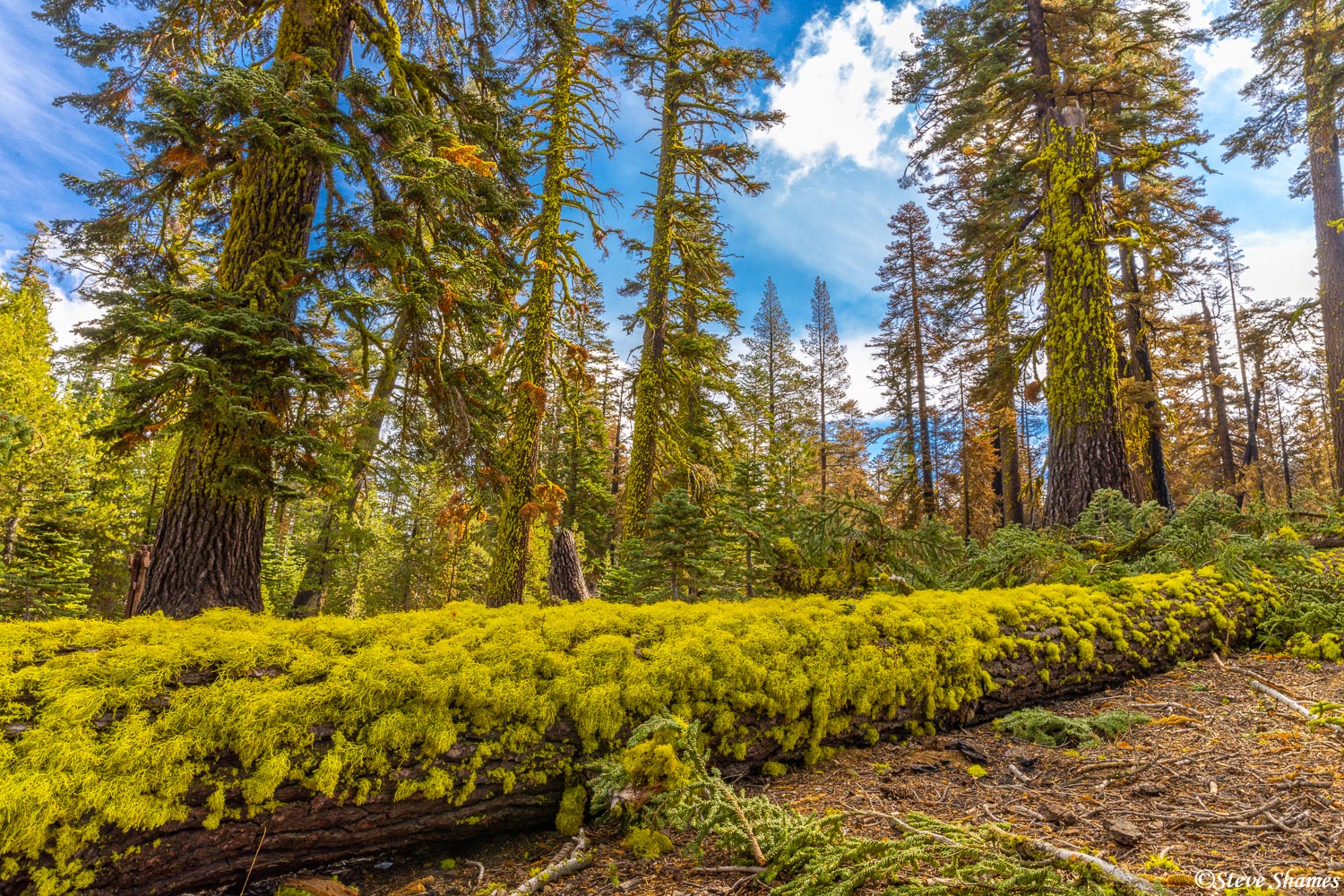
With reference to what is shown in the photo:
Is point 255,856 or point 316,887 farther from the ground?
point 255,856

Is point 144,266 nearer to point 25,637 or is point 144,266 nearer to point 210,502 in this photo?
point 210,502

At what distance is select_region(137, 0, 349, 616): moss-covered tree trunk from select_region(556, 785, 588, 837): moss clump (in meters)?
3.69

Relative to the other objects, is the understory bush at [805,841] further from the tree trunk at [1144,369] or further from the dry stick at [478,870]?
the tree trunk at [1144,369]

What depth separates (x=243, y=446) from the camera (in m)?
4.74

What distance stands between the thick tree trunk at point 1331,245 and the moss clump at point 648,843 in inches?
565

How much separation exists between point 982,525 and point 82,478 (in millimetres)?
27797

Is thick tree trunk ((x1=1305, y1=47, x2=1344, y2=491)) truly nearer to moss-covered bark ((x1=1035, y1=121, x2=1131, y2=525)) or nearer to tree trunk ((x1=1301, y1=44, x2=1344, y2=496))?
tree trunk ((x1=1301, y1=44, x2=1344, y2=496))

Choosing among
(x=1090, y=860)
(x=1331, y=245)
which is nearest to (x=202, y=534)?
(x=1090, y=860)

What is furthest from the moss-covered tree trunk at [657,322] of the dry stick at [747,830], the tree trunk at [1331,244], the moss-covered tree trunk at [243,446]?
the tree trunk at [1331,244]

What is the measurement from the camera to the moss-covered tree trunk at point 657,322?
1018cm

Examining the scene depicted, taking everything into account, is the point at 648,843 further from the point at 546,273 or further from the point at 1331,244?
the point at 1331,244

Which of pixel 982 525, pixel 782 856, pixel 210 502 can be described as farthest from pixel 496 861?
pixel 982 525

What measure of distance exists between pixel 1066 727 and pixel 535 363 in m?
7.03

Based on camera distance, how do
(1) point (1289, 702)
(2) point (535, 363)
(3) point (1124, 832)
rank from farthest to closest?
(2) point (535, 363)
(1) point (1289, 702)
(3) point (1124, 832)
